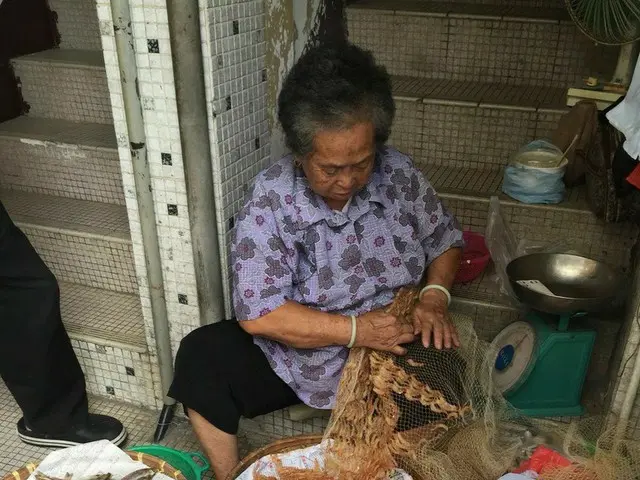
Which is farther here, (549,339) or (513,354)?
(513,354)

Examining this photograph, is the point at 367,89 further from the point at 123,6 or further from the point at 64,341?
the point at 64,341

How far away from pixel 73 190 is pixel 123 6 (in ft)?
4.86

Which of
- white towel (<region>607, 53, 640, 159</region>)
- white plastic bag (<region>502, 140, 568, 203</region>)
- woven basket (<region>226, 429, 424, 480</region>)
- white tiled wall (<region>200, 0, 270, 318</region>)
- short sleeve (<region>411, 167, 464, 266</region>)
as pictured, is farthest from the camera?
white plastic bag (<region>502, 140, 568, 203</region>)

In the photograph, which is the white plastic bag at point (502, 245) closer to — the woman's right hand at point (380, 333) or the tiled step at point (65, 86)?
the woman's right hand at point (380, 333)

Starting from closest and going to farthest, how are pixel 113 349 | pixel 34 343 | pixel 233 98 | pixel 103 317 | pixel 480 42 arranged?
1. pixel 233 98
2. pixel 34 343
3. pixel 113 349
4. pixel 103 317
5. pixel 480 42

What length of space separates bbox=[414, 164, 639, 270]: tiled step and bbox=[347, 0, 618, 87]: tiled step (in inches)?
31.5

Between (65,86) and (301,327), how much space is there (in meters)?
2.17

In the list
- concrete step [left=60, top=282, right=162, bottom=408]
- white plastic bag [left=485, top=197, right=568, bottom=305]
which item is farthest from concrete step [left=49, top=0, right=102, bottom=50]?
white plastic bag [left=485, top=197, right=568, bottom=305]

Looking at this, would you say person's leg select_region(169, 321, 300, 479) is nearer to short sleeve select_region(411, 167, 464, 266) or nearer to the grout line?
short sleeve select_region(411, 167, 464, 266)

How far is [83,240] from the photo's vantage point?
9.07ft

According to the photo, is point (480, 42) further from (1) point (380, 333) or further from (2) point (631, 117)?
(1) point (380, 333)

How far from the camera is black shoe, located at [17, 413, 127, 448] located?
2.42m

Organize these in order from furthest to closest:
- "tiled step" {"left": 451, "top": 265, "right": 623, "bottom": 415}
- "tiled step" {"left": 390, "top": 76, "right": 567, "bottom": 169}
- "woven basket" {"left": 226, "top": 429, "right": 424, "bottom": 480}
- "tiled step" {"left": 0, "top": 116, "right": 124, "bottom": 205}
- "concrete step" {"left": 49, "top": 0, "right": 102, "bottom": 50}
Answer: "concrete step" {"left": 49, "top": 0, "right": 102, "bottom": 50} → "tiled step" {"left": 390, "top": 76, "right": 567, "bottom": 169} → "tiled step" {"left": 0, "top": 116, "right": 124, "bottom": 205} → "tiled step" {"left": 451, "top": 265, "right": 623, "bottom": 415} → "woven basket" {"left": 226, "top": 429, "right": 424, "bottom": 480}

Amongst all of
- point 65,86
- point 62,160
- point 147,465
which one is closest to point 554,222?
point 147,465
